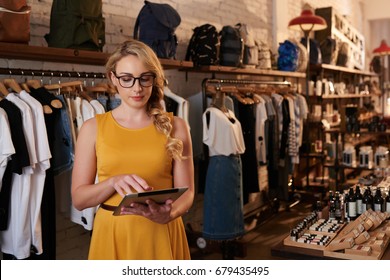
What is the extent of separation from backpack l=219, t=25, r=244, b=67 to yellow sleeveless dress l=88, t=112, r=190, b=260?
276cm

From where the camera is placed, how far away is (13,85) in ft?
8.43

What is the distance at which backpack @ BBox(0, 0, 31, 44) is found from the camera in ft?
7.74

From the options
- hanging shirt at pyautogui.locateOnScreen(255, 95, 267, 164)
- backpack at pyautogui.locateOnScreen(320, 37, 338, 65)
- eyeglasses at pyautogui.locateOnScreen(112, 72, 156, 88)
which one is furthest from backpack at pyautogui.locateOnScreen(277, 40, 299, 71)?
eyeglasses at pyautogui.locateOnScreen(112, 72, 156, 88)

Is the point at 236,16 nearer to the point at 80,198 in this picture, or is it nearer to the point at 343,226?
the point at 343,226

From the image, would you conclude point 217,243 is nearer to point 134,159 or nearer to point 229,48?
point 229,48

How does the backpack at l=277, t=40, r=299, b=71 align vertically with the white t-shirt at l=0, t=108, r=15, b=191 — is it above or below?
above

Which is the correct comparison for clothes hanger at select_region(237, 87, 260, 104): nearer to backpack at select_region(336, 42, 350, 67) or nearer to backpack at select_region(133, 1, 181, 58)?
backpack at select_region(133, 1, 181, 58)

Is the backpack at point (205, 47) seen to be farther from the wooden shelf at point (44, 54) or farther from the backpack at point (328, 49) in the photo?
the backpack at point (328, 49)

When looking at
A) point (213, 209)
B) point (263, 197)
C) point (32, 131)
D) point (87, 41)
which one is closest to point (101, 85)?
point (87, 41)

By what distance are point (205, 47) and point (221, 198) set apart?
1291 mm

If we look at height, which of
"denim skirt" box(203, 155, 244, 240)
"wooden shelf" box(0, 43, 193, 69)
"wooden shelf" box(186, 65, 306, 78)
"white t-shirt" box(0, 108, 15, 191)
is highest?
"wooden shelf" box(186, 65, 306, 78)

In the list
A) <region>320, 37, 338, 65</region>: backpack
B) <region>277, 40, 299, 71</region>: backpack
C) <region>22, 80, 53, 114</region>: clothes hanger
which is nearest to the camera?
<region>22, 80, 53, 114</region>: clothes hanger

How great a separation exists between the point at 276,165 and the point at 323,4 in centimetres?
410

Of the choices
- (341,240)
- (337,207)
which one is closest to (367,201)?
(337,207)
